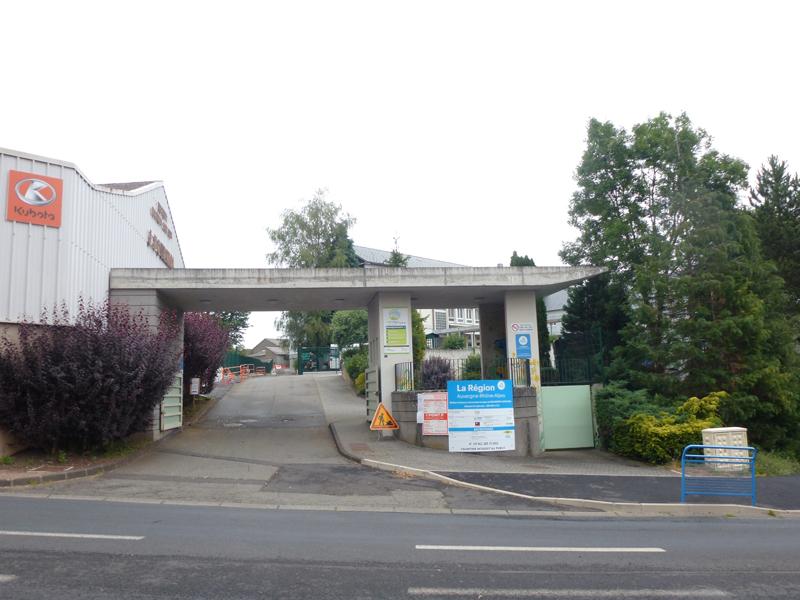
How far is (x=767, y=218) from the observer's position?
1208 inches

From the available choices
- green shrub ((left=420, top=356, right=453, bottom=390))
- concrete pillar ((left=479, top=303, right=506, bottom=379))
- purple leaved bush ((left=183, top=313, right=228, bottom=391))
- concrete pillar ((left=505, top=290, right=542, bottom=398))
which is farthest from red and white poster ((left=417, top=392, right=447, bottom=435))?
purple leaved bush ((left=183, top=313, right=228, bottom=391))

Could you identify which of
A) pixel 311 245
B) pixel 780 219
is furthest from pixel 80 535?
pixel 311 245

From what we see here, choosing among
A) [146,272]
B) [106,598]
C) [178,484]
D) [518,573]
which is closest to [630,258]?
[146,272]

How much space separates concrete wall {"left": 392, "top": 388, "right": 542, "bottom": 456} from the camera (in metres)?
16.4

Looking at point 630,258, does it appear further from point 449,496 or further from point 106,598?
point 106,598

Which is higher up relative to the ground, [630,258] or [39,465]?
[630,258]

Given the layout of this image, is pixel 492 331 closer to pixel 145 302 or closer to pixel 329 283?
pixel 329 283

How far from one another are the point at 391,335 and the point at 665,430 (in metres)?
7.33

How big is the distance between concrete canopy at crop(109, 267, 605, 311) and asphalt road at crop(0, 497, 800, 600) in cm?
747

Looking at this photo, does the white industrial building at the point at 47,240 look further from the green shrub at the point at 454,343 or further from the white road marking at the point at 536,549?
the green shrub at the point at 454,343

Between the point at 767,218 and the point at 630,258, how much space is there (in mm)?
8839

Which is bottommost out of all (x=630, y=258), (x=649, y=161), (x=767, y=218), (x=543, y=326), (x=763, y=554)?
(x=763, y=554)

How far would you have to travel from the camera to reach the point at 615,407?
1697 cm

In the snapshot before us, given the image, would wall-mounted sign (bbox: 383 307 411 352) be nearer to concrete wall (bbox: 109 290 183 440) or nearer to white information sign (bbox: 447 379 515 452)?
white information sign (bbox: 447 379 515 452)
